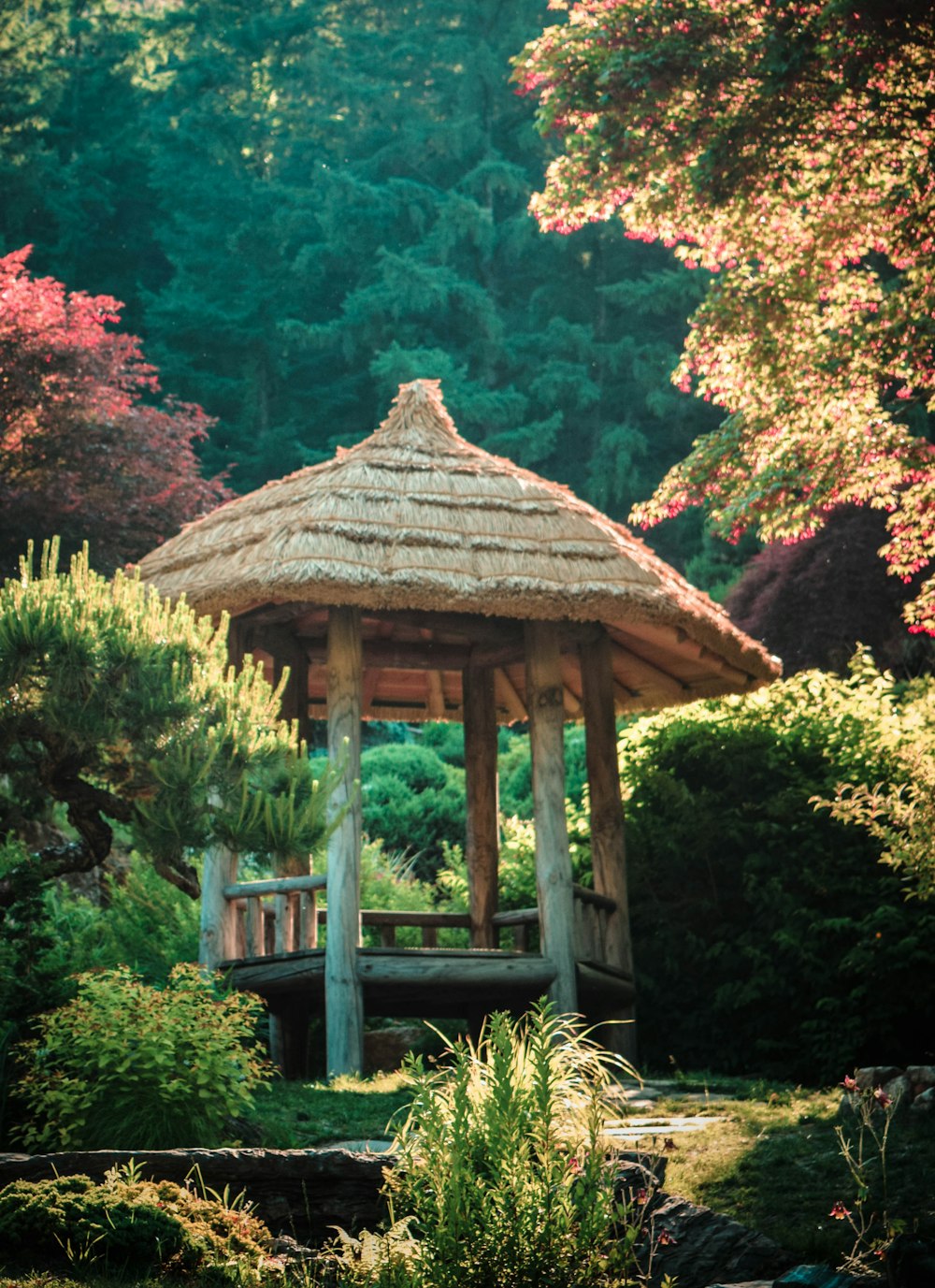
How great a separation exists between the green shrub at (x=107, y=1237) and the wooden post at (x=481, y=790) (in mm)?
7556

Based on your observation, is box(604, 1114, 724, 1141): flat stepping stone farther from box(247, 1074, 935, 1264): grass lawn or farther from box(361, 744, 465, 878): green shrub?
box(361, 744, 465, 878): green shrub

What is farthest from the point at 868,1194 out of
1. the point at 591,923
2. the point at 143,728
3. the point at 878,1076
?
the point at 591,923

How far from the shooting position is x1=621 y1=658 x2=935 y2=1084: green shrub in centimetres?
1012

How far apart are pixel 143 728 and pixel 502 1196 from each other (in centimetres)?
294

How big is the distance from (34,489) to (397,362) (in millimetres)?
14460

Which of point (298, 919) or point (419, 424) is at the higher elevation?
point (419, 424)

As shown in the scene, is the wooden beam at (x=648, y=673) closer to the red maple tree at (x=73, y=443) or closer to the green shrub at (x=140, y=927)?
the green shrub at (x=140, y=927)

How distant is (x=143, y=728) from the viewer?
6660mm

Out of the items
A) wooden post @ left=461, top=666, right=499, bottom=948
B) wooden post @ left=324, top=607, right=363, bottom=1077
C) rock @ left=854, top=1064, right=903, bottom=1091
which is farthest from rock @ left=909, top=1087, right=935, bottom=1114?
wooden post @ left=461, top=666, right=499, bottom=948

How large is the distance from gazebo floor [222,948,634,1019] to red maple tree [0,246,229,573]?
6753mm

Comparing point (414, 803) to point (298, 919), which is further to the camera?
point (414, 803)

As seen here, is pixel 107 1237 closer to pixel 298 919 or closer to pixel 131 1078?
pixel 131 1078

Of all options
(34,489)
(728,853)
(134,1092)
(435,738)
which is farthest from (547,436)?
(134,1092)

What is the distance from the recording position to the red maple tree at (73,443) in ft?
51.3
